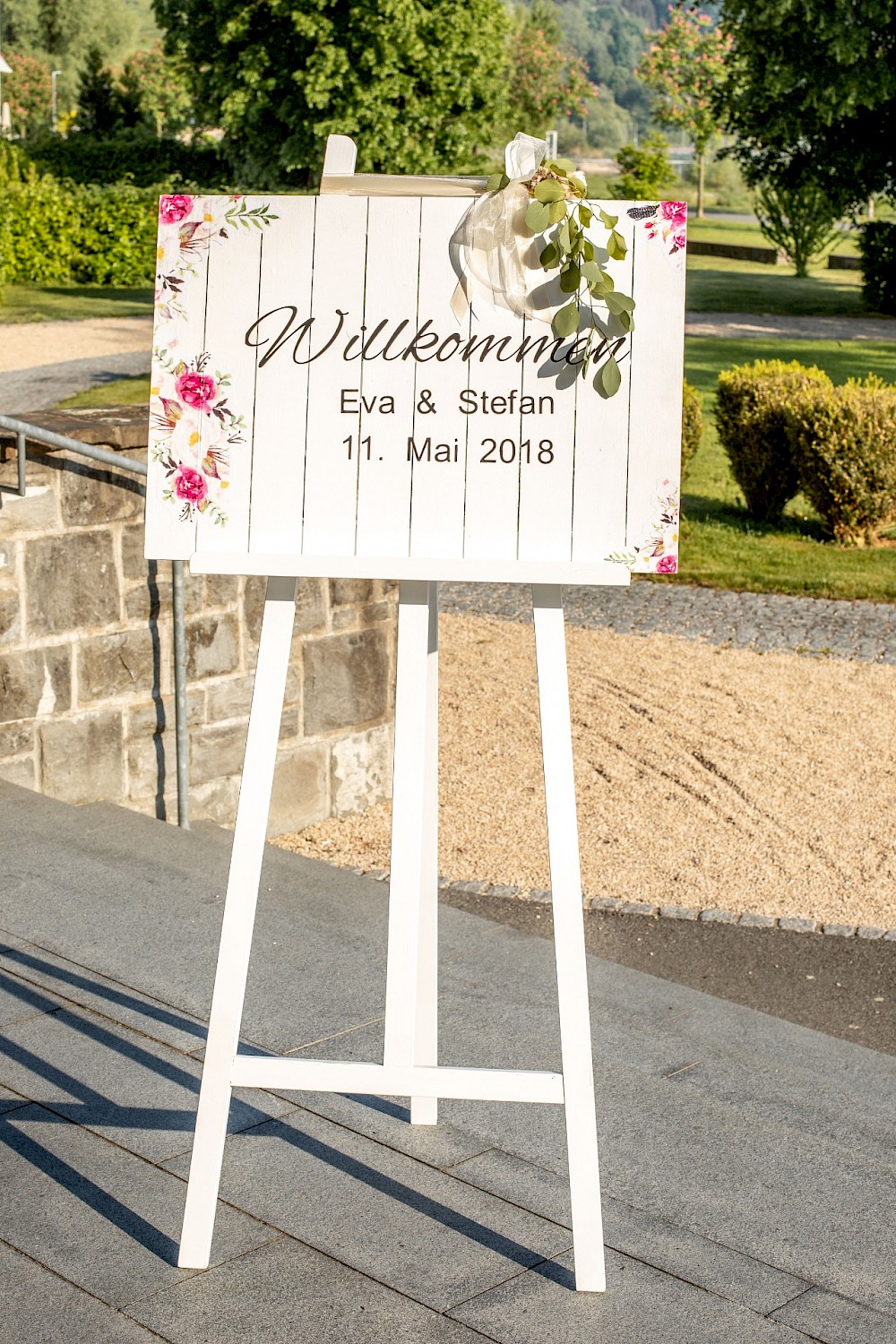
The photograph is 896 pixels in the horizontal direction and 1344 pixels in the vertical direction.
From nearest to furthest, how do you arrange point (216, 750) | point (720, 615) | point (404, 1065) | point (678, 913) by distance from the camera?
point (404, 1065) → point (678, 913) → point (216, 750) → point (720, 615)

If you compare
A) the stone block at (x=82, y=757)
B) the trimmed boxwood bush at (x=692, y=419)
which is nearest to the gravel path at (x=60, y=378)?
the trimmed boxwood bush at (x=692, y=419)

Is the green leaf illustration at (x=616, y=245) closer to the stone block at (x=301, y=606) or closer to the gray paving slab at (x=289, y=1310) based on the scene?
the gray paving slab at (x=289, y=1310)

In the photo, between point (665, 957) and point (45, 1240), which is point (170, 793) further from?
point (45, 1240)

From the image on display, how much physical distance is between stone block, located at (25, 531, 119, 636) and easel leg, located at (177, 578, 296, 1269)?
266 cm

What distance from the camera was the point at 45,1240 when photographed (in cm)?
252

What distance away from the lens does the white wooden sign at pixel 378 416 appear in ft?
8.23

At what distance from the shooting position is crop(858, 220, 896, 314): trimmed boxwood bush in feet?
77.6

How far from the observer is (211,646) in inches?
219

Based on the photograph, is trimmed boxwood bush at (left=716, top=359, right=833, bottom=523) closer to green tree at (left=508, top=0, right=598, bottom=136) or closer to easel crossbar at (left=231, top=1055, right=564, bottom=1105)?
easel crossbar at (left=231, top=1055, right=564, bottom=1105)

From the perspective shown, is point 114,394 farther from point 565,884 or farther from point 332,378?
point 565,884

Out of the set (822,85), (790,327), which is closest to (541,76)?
(790,327)

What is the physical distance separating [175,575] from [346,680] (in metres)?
1.12

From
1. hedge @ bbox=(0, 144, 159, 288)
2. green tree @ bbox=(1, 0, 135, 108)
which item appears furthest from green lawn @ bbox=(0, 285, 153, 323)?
green tree @ bbox=(1, 0, 135, 108)

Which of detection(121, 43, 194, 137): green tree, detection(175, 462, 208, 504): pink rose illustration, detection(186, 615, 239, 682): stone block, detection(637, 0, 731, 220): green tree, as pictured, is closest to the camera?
detection(175, 462, 208, 504): pink rose illustration
